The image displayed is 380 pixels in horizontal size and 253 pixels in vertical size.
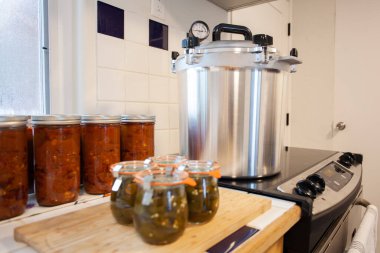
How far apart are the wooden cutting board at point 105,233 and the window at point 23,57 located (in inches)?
15.5

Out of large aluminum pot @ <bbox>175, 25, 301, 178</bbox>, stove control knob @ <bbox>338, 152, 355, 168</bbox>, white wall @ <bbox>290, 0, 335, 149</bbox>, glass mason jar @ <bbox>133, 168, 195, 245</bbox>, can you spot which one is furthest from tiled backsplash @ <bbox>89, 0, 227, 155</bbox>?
white wall @ <bbox>290, 0, 335, 149</bbox>

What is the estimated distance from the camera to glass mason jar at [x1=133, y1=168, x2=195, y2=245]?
354 mm

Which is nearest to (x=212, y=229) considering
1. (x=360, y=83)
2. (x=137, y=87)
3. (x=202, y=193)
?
(x=202, y=193)

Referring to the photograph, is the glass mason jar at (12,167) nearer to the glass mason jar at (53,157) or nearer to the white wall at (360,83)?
the glass mason jar at (53,157)

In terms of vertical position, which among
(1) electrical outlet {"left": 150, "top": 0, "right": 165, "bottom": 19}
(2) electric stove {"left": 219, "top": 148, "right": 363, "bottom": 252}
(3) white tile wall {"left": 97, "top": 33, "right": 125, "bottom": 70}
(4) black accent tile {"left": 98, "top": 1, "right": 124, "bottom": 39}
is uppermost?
(1) electrical outlet {"left": 150, "top": 0, "right": 165, "bottom": 19}

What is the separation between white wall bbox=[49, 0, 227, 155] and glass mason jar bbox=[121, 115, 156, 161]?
16 centimetres

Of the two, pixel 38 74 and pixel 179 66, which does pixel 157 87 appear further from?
pixel 38 74

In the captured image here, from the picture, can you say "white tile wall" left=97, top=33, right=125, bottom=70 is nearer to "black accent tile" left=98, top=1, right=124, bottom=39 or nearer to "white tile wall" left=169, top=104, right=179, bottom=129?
"black accent tile" left=98, top=1, right=124, bottom=39

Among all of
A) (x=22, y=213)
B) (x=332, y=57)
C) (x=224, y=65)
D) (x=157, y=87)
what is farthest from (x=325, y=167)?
(x=332, y=57)

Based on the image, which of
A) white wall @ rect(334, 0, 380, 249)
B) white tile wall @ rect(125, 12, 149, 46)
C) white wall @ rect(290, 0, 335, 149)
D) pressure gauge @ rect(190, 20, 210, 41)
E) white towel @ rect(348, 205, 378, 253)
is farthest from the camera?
white wall @ rect(290, 0, 335, 149)

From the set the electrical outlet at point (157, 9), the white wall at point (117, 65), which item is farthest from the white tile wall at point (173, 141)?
the electrical outlet at point (157, 9)

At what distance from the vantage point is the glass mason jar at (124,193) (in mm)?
418

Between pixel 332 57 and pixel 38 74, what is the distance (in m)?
1.85

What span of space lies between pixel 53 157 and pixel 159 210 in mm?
295
